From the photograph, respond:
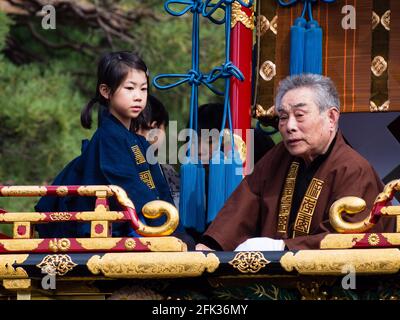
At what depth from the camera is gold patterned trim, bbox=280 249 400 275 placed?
202 inches

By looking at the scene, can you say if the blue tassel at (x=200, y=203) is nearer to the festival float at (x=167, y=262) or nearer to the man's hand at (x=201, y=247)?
the man's hand at (x=201, y=247)

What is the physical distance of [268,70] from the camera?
6398 millimetres

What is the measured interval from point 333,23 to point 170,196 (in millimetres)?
1024

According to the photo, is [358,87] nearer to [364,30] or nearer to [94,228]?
[364,30]

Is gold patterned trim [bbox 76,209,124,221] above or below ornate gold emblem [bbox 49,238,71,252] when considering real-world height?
above

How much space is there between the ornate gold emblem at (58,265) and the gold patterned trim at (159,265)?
0.39ft

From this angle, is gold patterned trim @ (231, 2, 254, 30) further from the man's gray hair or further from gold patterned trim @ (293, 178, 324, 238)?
gold patterned trim @ (293, 178, 324, 238)

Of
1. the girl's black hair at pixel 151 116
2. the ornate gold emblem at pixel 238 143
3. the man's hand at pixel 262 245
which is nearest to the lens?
the man's hand at pixel 262 245

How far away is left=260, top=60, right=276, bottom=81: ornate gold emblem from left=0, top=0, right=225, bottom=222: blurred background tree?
4.83 meters

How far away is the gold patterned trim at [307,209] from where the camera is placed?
5.64 metres

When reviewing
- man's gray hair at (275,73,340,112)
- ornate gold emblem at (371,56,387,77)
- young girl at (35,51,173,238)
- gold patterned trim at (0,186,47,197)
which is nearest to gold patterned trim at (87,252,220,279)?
gold patterned trim at (0,186,47,197)

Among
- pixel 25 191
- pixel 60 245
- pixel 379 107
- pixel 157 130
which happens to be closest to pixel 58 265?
pixel 60 245

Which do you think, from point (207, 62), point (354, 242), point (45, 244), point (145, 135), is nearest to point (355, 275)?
point (354, 242)
